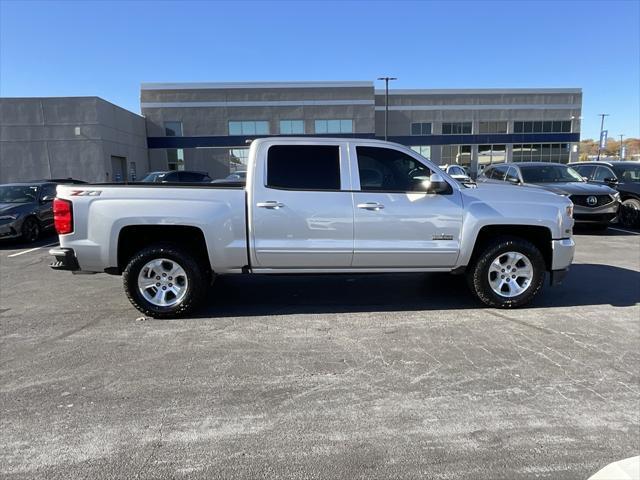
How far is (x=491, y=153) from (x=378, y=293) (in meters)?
52.5

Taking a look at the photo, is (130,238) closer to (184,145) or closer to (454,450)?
(454,450)

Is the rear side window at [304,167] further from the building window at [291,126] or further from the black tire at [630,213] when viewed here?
the building window at [291,126]

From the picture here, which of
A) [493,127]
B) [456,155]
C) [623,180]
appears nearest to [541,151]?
[493,127]

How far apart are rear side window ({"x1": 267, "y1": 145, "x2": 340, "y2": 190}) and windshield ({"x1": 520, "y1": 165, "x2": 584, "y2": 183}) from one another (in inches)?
318

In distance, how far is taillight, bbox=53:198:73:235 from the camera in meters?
4.86

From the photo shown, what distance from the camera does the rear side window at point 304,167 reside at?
16.8ft

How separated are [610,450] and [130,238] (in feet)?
15.7

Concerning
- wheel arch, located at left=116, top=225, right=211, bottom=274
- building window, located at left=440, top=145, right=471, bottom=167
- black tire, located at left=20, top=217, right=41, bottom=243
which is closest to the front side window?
wheel arch, located at left=116, top=225, right=211, bottom=274

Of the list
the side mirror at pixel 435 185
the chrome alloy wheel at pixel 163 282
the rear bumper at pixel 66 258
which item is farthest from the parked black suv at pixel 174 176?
the side mirror at pixel 435 185

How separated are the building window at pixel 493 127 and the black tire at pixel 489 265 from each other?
52302 mm

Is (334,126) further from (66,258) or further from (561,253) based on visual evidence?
(66,258)

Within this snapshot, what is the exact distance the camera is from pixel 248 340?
14.7ft

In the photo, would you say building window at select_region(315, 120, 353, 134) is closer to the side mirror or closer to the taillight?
the side mirror

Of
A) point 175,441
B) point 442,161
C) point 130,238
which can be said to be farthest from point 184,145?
point 175,441
